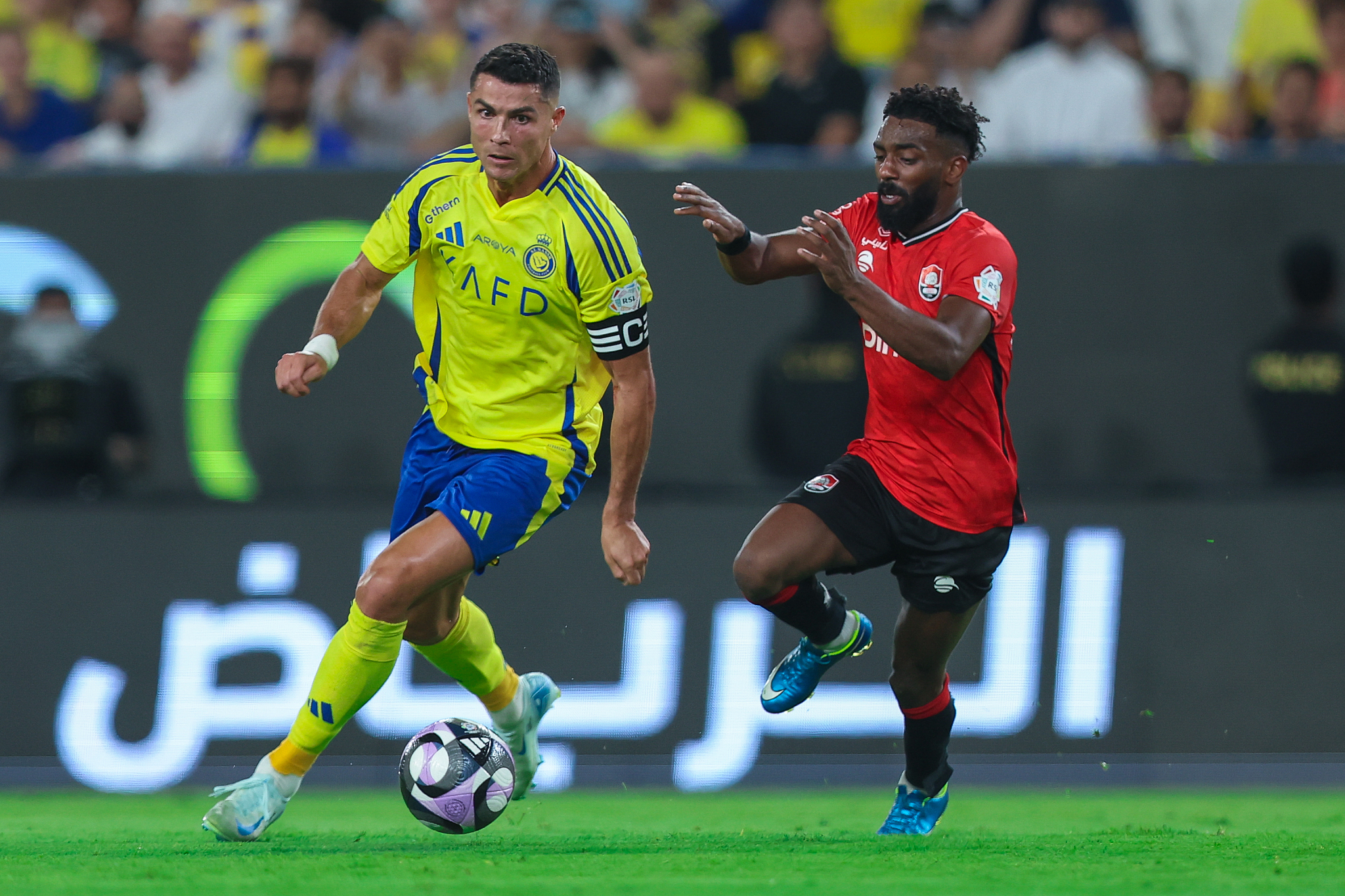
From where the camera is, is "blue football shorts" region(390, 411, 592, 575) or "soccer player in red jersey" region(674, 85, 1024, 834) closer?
"blue football shorts" region(390, 411, 592, 575)

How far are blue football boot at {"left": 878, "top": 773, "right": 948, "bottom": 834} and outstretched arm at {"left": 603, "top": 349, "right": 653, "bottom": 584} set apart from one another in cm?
145

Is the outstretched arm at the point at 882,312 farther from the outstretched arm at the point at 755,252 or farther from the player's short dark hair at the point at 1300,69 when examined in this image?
the player's short dark hair at the point at 1300,69

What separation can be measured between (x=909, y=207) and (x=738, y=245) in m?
0.61

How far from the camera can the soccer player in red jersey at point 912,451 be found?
5820mm

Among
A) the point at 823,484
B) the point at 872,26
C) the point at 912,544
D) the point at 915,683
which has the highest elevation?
the point at 872,26

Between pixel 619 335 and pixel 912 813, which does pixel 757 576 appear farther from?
pixel 912 813

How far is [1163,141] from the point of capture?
9.59 meters

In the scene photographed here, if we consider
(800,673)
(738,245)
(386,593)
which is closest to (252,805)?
(386,593)

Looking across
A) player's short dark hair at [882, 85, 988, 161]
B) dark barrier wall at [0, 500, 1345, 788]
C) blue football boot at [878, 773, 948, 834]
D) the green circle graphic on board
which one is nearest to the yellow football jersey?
player's short dark hair at [882, 85, 988, 161]

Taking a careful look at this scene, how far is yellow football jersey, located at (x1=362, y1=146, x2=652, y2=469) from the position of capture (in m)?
5.77

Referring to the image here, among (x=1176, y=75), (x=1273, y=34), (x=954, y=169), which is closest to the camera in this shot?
(x=954, y=169)

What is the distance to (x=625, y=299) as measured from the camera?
5.79 m

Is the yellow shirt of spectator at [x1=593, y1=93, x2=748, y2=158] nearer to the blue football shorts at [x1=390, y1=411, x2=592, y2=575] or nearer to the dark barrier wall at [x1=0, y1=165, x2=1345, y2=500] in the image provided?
the dark barrier wall at [x1=0, y1=165, x2=1345, y2=500]

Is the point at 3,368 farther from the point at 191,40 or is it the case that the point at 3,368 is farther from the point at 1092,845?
the point at 1092,845
